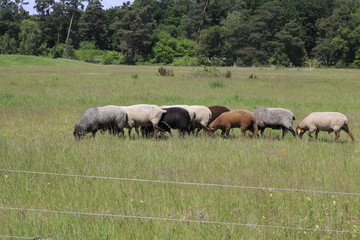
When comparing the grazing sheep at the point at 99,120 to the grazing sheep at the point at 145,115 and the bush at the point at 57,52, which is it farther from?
the bush at the point at 57,52

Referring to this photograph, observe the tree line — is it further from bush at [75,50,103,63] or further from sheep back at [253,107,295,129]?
sheep back at [253,107,295,129]

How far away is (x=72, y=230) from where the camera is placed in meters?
6.03

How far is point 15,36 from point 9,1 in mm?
23635

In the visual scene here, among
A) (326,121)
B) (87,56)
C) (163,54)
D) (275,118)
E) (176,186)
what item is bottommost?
(87,56)

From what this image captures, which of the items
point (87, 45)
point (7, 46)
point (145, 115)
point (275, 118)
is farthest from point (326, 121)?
point (87, 45)

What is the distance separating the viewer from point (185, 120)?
14242mm

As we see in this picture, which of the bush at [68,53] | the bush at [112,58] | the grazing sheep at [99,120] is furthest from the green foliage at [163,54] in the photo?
the grazing sheep at [99,120]

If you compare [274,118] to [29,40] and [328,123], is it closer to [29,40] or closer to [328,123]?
[328,123]

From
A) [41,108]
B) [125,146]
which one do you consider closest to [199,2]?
[41,108]

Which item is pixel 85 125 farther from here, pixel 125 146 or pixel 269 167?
pixel 269 167

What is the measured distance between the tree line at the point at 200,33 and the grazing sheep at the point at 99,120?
78250 mm

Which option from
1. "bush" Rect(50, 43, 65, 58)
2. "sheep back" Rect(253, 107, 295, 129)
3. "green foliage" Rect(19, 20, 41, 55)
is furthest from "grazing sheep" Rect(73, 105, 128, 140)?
"bush" Rect(50, 43, 65, 58)

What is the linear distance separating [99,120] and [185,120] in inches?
98.5

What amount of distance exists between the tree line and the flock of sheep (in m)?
76.9
